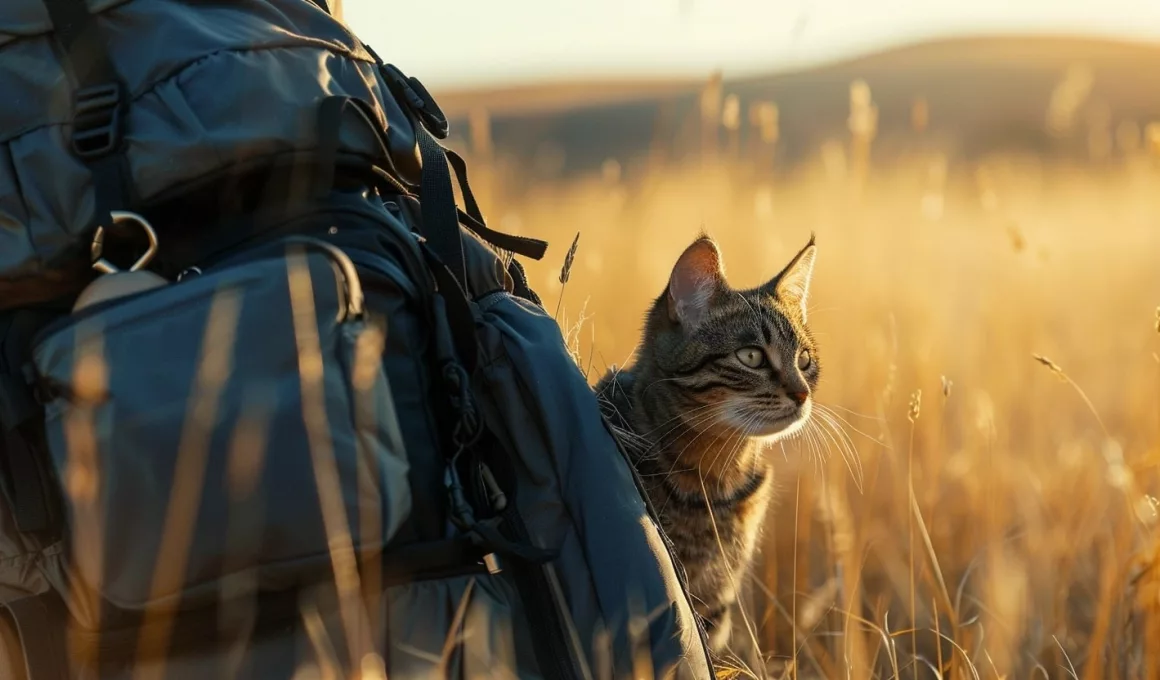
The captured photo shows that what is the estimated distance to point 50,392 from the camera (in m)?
1.43

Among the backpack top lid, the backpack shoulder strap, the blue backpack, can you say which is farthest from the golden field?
the backpack shoulder strap

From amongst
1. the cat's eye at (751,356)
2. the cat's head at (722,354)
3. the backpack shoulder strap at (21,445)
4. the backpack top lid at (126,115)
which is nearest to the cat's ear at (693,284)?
the cat's head at (722,354)

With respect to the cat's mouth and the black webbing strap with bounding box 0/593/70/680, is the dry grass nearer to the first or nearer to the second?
the cat's mouth

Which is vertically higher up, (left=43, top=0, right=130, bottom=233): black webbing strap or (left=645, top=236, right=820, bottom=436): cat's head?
(left=43, top=0, right=130, bottom=233): black webbing strap

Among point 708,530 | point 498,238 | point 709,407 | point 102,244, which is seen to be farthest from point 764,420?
Answer: point 102,244

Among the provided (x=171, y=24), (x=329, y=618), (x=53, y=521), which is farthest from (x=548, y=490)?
(x=171, y=24)

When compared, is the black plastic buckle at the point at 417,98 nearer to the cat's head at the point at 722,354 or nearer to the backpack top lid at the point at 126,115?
the backpack top lid at the point at 126,115

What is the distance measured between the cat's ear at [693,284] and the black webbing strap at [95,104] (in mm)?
1174

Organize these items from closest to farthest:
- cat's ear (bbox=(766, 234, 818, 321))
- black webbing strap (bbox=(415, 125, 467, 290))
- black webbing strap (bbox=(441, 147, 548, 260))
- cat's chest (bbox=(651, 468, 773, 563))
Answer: black webbing strap (bbox=(415, 125, 467, 290)) → black webbing strap (bbox=(441, 147, 548, 260)) → cat's chest (bbox=(651, 468, 773, 563)) → cat's ear (bbox=(766, 234, 818, 321))

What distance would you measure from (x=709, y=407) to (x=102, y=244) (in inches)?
49.4

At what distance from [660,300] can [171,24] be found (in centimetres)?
124

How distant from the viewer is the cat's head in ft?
7.65

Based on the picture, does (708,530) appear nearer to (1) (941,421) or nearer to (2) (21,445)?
(1) (941,421)

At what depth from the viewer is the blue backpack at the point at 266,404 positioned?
1.42 m
